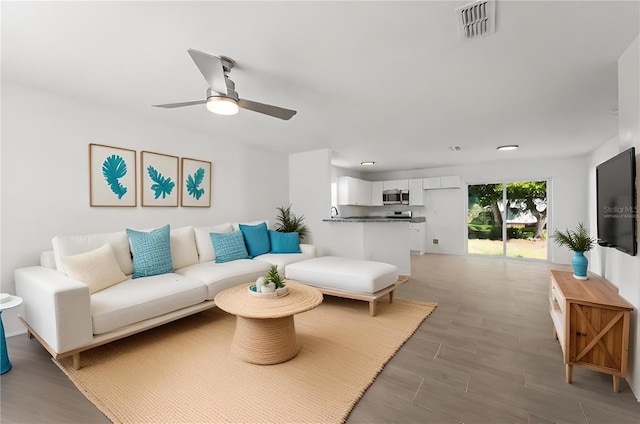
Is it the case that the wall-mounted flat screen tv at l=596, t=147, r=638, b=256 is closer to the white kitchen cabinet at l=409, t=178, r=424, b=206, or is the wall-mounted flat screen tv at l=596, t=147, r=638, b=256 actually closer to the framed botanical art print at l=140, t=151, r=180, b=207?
the framed botanical art print at l=140, t=151, r=180, b=207

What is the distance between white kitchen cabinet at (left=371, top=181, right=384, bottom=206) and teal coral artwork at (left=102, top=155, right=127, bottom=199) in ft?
19.9

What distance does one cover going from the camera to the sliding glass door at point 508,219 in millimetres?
6344

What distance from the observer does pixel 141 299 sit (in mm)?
2381

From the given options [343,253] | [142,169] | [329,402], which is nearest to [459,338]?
[329,402]

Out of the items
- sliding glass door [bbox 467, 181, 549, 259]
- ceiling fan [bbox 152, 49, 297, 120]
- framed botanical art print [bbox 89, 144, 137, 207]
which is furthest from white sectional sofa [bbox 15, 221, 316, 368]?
sliding glass door [bbox 467, 181, 549, 259]

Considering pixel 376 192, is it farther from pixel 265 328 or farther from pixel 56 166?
pixel 56 166

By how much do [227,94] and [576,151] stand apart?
20.6 ft

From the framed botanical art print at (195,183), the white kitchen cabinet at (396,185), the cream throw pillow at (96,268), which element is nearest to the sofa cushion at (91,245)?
the cream throw pillow at (96,268)

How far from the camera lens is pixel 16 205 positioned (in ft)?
8.60

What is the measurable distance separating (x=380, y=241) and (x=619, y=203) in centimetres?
321

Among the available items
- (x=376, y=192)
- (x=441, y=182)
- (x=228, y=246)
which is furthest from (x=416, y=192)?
(x=228, y=246)

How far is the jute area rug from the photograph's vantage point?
1.66m

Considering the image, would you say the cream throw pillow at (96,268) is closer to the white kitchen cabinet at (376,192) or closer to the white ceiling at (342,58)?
the white ceiling at (342,58)

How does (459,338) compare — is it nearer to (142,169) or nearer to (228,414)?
(228,414)
